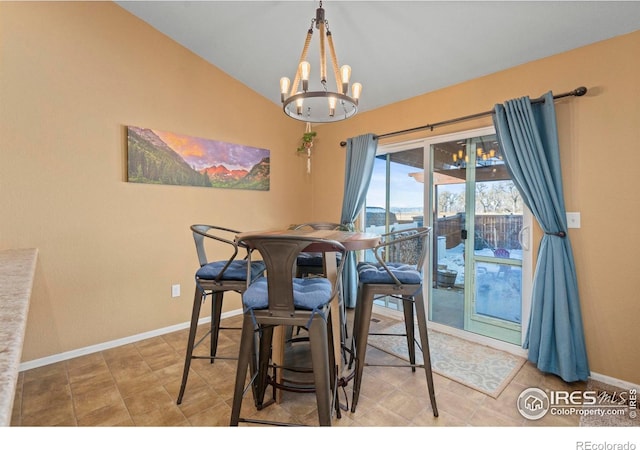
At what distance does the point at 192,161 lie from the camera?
3.05 metres

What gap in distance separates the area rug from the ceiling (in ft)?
7.21

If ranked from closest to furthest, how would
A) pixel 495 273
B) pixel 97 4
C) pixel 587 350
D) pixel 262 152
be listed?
pixel 587 350, pixel 97 4, pixel 495 273, pixel 262 152

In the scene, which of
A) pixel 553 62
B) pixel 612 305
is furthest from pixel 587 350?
pixel 553 62

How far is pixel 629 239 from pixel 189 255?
142 inches

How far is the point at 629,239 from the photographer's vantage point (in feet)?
6.59

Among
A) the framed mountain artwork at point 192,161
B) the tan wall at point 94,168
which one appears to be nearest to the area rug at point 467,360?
the tan wall at point 94,168

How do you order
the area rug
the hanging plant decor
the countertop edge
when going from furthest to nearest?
the hanging plant decor
the area rug
the countertop edge

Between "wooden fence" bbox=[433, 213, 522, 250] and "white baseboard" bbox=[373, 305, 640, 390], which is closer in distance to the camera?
"white baseboard" bbox=[373, 305, 640, 390]

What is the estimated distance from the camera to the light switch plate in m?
2.20

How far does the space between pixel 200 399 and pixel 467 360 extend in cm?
203

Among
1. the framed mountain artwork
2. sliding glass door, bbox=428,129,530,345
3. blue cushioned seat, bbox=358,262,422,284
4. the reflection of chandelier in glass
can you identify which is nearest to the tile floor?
sliding glass door, bbox=428,129,530,345

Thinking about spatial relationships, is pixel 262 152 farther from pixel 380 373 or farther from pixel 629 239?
pixel 629 239

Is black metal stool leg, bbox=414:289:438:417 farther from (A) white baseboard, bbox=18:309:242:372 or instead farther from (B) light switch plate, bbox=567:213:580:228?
(A) white baseboard, bbox=18:309:242:372

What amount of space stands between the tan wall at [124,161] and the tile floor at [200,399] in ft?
1.34
